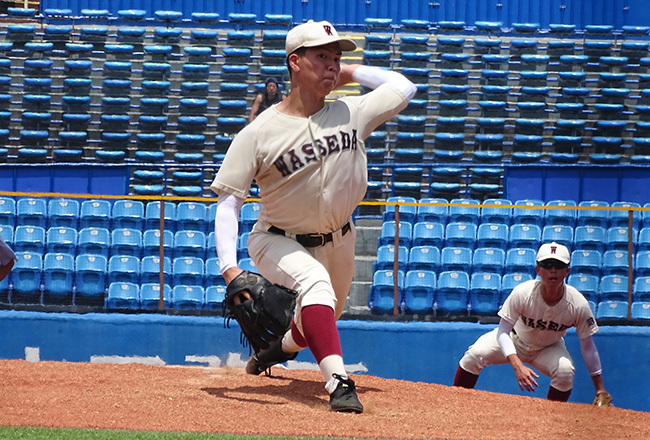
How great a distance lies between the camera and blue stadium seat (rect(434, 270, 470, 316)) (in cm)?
919

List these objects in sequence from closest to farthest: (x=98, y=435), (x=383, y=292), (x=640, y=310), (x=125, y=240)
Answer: (x=98, y=435) → (x=640, y=310) → (x=383, y=292) → (x=125, y=240)

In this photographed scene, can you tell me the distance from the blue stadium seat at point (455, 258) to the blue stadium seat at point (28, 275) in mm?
4435

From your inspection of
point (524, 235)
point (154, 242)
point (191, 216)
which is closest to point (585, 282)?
point (524, 235)

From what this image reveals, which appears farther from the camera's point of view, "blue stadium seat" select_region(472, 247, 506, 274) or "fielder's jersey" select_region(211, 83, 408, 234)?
"blue stadium seat" select_region(472, 247, 506, 274)

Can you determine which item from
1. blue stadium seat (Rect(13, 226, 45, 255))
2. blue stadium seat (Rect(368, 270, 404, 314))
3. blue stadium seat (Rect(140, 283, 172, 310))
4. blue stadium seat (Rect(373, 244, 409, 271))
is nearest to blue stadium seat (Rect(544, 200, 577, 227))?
blue stadium seat (Rect(373, 244, 409, 271))

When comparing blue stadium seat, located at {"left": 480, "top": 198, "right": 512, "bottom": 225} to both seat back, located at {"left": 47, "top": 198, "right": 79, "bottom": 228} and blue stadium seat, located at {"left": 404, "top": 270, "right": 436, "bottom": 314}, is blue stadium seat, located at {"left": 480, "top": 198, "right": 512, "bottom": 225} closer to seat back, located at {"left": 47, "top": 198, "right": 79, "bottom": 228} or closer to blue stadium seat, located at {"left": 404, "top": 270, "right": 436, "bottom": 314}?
blue stadium seat, located at {"left": 404, "top": 270, "right": 436, "bottom": 314}

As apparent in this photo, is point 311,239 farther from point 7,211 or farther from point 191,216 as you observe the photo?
point 7,211

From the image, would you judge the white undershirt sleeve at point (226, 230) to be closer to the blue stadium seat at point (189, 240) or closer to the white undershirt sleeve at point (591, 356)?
the white undershirt sleeve at point (591, 356)

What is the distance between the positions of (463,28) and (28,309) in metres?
10.8

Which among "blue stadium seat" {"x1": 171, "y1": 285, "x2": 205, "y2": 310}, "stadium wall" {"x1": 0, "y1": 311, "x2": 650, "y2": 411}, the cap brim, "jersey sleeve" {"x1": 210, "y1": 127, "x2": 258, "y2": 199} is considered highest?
Answer: the cap brim

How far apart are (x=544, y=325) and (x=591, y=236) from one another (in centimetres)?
400

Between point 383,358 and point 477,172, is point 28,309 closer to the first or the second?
point 383,358

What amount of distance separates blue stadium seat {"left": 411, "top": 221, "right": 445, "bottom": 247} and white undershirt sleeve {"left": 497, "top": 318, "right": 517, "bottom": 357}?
11.9 ft

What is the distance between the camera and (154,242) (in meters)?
9.59
